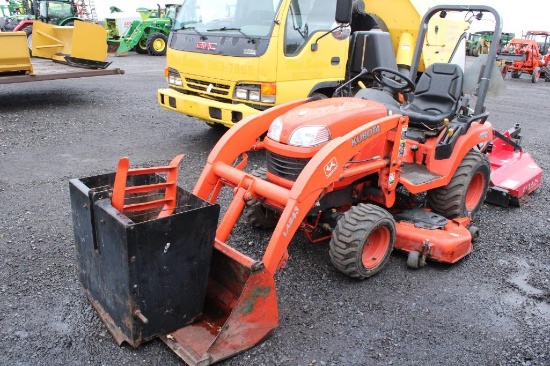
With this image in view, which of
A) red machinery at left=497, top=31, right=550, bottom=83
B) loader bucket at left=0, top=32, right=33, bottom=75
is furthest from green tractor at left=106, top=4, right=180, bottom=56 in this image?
red machinery at left=497, top=31, right=550, bottom=83

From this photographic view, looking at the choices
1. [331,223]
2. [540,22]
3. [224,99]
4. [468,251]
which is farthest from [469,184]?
[540,22]

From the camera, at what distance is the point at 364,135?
132 inches

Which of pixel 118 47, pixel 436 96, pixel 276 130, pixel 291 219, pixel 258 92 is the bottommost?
pixel 118 47

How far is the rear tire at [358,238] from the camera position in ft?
11.0

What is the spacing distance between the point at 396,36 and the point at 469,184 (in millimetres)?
4218

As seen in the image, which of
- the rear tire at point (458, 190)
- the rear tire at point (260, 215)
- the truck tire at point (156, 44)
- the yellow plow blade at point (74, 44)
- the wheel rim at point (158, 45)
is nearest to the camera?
the rear tire at point (260, 215)

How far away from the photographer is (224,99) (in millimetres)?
6121

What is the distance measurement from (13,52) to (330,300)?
7.80 meters

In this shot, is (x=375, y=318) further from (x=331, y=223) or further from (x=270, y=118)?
(x=270, y=118)

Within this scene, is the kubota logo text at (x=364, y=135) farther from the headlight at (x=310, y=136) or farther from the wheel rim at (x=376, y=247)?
the wheel rim at (x=376, y=247)

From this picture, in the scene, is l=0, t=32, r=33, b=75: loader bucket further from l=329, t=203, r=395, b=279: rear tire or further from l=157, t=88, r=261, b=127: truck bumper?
l=329, t=203, r=395, b=279: rear tire

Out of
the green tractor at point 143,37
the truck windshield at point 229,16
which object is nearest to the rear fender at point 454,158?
the truck windshield at point 229,16

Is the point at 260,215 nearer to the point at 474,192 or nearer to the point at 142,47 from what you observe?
the point at 474,192

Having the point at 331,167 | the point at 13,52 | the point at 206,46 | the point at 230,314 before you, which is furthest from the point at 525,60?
the point at 230,314
